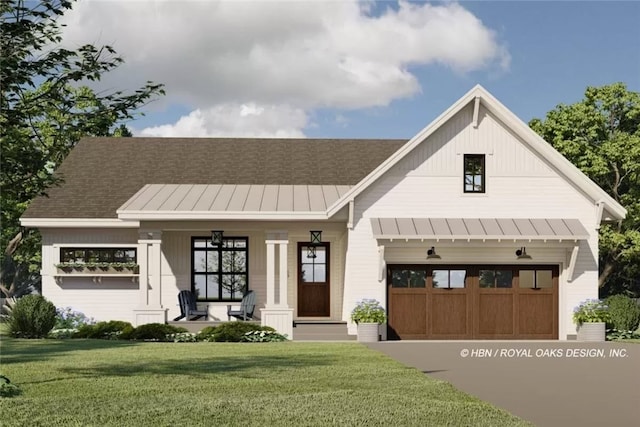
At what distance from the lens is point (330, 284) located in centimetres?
2677

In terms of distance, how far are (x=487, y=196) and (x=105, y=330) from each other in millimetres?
11198

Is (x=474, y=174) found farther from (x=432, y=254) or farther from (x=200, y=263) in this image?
(x=200, y=263)

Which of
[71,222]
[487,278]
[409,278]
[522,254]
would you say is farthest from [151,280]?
[522,254]

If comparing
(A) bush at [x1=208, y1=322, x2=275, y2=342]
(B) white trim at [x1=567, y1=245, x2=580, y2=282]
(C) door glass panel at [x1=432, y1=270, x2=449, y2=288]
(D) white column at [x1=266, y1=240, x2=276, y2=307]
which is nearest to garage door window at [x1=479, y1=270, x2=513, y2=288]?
(C) door glass panel at [x1=432, y1=270, x2=449, y2=288]

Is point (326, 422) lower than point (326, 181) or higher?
lower

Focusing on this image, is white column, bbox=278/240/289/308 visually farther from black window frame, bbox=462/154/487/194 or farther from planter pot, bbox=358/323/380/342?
black window frame, bbox=462/154/487/194

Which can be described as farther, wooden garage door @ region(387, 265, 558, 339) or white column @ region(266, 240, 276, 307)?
white column @ region(266, 240, 276, 307)

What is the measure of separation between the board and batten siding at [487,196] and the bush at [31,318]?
8331 mm

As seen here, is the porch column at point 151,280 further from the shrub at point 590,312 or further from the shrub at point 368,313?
the shrub at point 590,312

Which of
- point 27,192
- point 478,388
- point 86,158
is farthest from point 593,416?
point 86,158

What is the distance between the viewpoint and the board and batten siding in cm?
2409

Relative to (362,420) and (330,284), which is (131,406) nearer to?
(362,420)

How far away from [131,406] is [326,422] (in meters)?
2.68

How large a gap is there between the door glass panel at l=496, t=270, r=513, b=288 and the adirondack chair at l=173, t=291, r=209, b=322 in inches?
334
